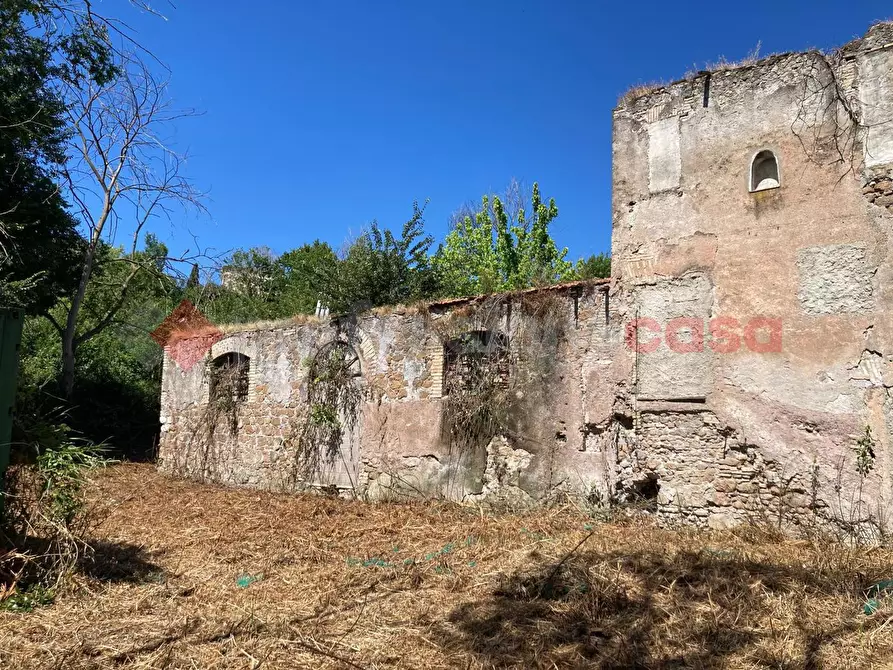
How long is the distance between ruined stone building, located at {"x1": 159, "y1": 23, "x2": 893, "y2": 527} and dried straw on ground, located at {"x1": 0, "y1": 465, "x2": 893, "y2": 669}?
706 mm

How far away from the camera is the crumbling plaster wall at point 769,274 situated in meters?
5.72

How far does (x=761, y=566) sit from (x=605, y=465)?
90.6 inches

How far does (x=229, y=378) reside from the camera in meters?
11.1

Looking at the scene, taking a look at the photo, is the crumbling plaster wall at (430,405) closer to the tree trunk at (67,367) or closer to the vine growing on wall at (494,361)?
the vine growing on wall at (494,361)

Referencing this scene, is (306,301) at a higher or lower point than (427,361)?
higher

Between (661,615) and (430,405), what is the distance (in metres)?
4.74

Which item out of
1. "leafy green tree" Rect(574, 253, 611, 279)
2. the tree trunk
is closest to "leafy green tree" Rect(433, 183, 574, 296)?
"leafy green tree" Rect(574, 253, 611, 279)

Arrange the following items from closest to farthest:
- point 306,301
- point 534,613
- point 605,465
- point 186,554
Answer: point 534,613 < point 186,554 < point 605,465 < point 306,301

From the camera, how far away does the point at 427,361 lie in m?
8.54

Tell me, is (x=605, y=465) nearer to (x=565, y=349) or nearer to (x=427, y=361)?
(x=565, y=349)

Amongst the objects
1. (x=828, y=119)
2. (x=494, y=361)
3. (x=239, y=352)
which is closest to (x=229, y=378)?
(x=239, y=352)

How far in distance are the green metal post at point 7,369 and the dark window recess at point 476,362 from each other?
16.1 ft

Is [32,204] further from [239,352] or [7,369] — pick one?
[7,369]

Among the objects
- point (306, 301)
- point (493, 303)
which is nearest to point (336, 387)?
point (493, 303)
